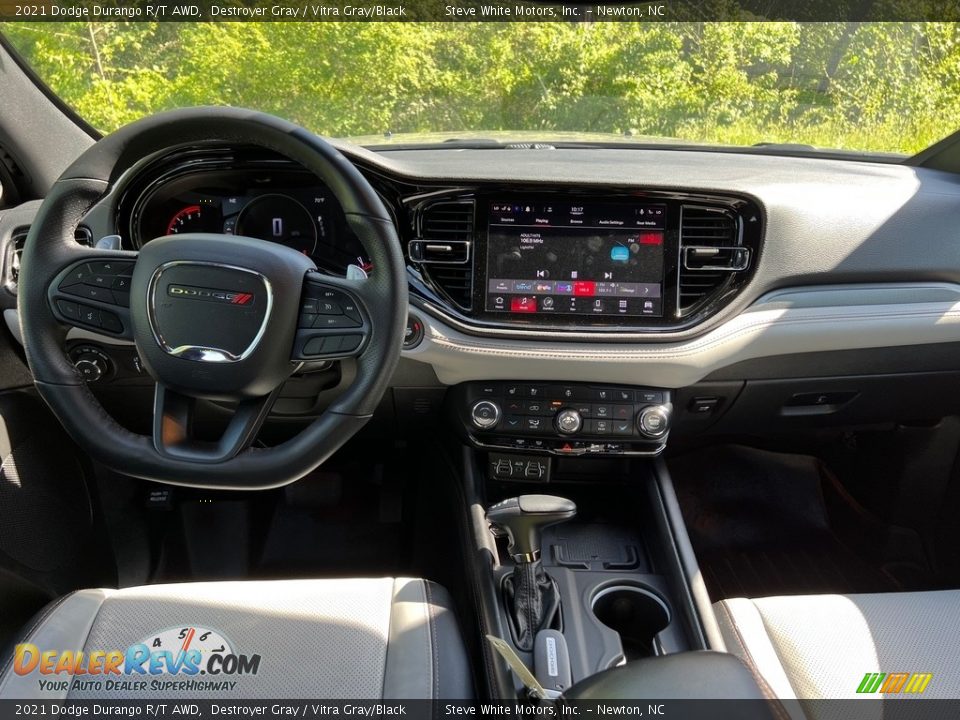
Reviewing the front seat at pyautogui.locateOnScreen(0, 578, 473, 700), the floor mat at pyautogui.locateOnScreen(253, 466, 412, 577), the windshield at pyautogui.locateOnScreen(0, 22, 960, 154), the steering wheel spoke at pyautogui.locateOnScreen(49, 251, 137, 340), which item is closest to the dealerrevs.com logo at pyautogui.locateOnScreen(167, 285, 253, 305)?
the steering wheel spoke at pyautogui.locateOnScreen(49, 251, 137, 340)

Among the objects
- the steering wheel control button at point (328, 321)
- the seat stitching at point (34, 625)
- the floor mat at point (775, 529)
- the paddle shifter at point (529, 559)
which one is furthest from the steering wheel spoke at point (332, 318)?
the floor mat at point (775, 529)

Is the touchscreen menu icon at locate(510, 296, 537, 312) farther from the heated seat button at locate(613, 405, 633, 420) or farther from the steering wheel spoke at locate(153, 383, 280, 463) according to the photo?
the steering wheel spoke at locate(153, 383, 280, 463)

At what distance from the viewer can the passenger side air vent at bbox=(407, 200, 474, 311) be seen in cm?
176

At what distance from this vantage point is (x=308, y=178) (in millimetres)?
1729

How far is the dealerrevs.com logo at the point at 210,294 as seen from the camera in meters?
1.25

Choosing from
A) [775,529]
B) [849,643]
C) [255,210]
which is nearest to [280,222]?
[255,210]

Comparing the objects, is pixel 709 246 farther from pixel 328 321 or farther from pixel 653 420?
pixel 328 321

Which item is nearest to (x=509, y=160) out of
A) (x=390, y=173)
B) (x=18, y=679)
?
(x=390, y=173)

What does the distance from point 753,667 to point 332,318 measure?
3.42 feet

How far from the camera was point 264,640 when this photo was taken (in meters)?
1.42

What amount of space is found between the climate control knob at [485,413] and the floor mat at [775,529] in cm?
92

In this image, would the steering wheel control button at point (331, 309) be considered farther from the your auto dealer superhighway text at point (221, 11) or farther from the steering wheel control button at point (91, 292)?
the your auto dealer superhighway text at point (221, 11)

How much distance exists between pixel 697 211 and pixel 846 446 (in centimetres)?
119

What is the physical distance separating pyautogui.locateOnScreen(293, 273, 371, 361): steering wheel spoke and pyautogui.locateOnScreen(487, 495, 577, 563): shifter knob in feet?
1.81
